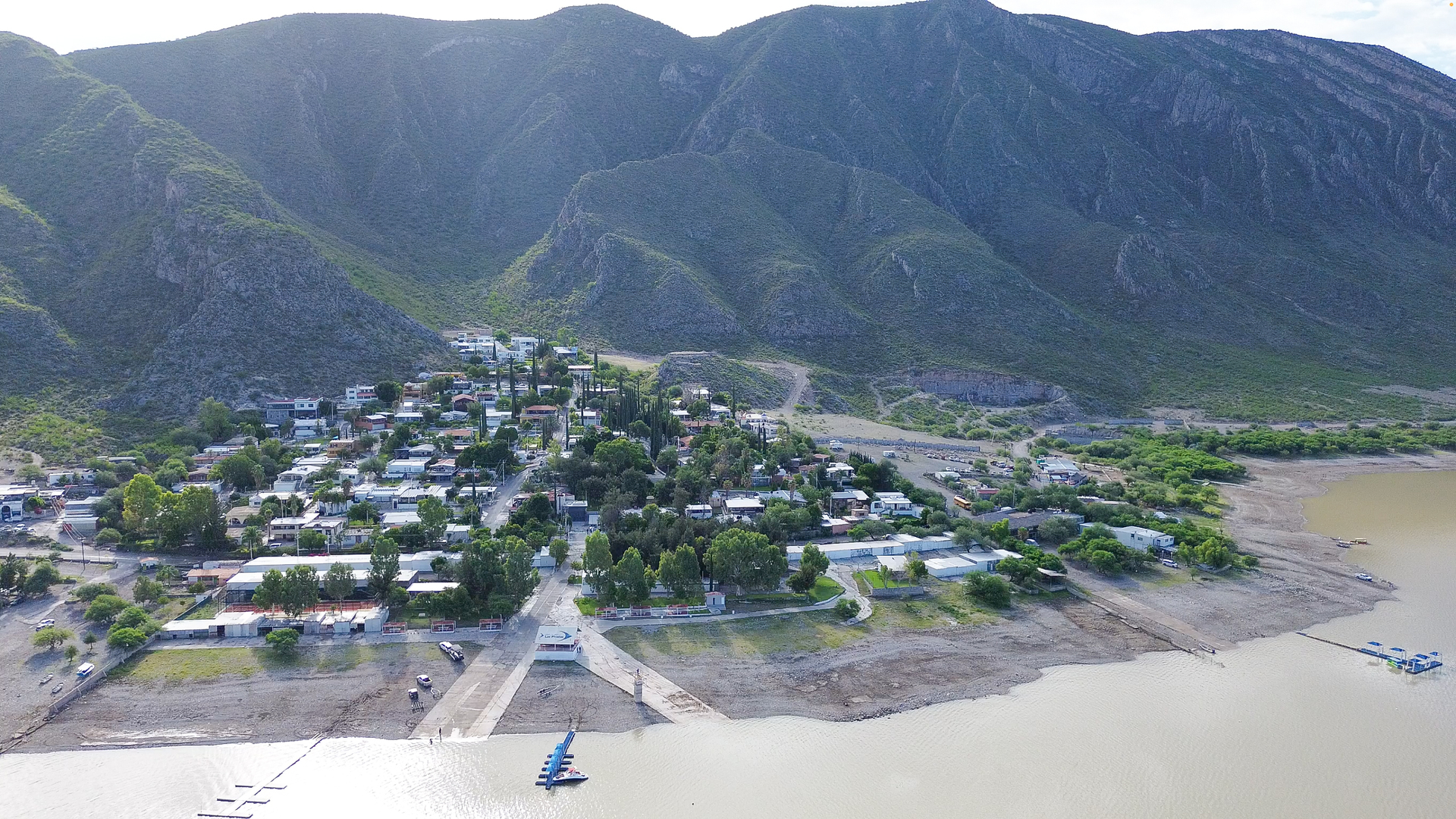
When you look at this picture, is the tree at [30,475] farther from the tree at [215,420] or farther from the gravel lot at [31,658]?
the gravel lot at [31,658]

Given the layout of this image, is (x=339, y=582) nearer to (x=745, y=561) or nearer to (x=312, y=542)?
(x=312, y=542)

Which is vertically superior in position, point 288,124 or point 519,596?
point 288,124

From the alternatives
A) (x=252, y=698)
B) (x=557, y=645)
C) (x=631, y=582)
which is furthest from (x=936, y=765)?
(x=252, y=698)

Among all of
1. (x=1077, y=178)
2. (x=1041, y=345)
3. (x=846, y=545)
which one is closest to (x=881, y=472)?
(x=846, y=545)

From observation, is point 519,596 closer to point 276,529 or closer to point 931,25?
point 276,529

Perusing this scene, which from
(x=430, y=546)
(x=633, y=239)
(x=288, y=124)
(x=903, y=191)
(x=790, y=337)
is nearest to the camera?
→ (x=430, y=546)

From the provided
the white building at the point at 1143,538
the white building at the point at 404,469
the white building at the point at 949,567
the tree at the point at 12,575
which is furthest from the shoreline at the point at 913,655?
the white building at the point at 404,469

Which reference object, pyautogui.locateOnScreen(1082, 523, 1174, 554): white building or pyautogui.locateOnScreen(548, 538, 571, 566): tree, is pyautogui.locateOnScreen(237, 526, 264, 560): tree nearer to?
pyautogui.locateOnScreen(548, 538, 571, 566): tree
